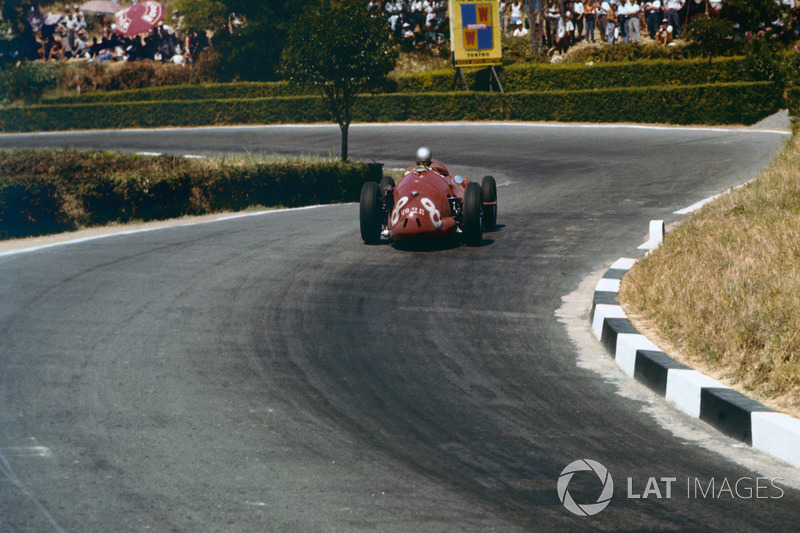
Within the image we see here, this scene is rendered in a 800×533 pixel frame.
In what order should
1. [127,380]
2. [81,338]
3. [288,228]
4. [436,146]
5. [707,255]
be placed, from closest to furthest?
[127,380]
[81,338]
[707,255]
[288,228]
[436,146]

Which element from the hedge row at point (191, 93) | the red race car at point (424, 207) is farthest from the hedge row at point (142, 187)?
the hedge row at point (191, 93)

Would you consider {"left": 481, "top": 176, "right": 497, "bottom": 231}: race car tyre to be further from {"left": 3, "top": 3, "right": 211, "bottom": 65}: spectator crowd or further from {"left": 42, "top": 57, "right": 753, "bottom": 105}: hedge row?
{"left": 3, "top": 3, "right": 211, "bottom": 65}: spectator crowd

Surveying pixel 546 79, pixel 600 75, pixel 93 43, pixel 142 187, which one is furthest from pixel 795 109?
pixel 93 43

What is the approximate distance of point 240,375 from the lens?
5.82 metres

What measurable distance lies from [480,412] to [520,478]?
95 centimetres

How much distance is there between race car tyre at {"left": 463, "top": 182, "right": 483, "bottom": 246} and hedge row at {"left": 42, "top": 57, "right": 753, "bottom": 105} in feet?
70.2

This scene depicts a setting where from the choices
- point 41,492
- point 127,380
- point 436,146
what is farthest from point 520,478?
point 436,146

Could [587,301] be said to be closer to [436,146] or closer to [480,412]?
[480,412]

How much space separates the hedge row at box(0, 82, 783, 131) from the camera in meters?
27.1

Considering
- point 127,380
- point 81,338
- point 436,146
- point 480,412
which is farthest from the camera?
point 436,146

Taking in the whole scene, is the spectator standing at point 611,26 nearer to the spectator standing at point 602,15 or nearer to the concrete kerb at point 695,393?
the spectator standing at point 602,15

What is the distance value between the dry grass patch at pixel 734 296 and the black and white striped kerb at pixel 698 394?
0.48 feet

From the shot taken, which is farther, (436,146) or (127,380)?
(436,146)

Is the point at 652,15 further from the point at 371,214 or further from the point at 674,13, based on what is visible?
the point at 371,214
